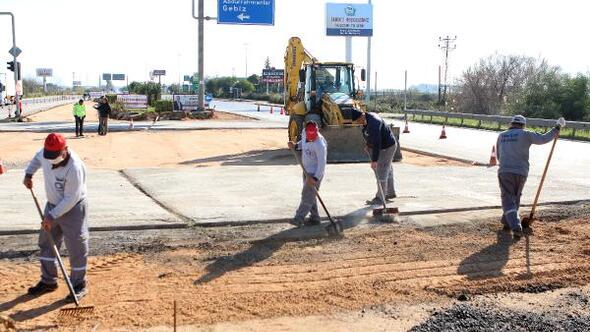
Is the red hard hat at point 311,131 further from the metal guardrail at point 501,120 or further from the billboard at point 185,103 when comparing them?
the billboard at point 185,103

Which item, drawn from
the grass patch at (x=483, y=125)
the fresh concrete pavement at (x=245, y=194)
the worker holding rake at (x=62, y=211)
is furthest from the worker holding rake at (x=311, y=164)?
the grass patch at (x=483, y=125)

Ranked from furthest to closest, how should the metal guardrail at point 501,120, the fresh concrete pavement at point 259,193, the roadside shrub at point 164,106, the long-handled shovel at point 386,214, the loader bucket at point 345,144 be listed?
the roadside shrub at point 164,106
the metal guardrail at point 501,120
the loader bucket at point 345,144
the fresh concrete pavement at point 259,193
the long-handled shovel at point 386,214

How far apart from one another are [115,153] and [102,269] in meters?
13.9

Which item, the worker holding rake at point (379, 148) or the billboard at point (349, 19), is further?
the billboard at point (349, 19)

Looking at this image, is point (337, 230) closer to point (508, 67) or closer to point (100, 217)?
point (100, 217)

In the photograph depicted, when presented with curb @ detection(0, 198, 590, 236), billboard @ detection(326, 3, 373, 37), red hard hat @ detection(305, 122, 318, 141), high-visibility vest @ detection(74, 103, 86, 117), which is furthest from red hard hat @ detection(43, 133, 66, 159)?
billboard @ detection(326, 3, 373, 37)

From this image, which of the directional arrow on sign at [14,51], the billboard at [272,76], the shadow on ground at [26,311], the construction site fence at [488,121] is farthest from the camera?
the billboard at [272,76]

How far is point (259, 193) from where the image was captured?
40.5ft

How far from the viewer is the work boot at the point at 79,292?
20.2 ft

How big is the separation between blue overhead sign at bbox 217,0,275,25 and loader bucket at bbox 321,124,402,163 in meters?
19.2

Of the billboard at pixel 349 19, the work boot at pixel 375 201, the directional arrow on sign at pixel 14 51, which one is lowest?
the work boot at pixel 375 201

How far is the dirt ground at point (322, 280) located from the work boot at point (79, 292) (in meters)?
0.07

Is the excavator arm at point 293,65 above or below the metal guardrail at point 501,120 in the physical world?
above

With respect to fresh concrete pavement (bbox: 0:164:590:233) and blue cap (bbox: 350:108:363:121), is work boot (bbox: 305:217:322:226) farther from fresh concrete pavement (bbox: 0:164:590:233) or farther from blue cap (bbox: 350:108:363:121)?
blue cap (bbox: 350:108:363:121)
